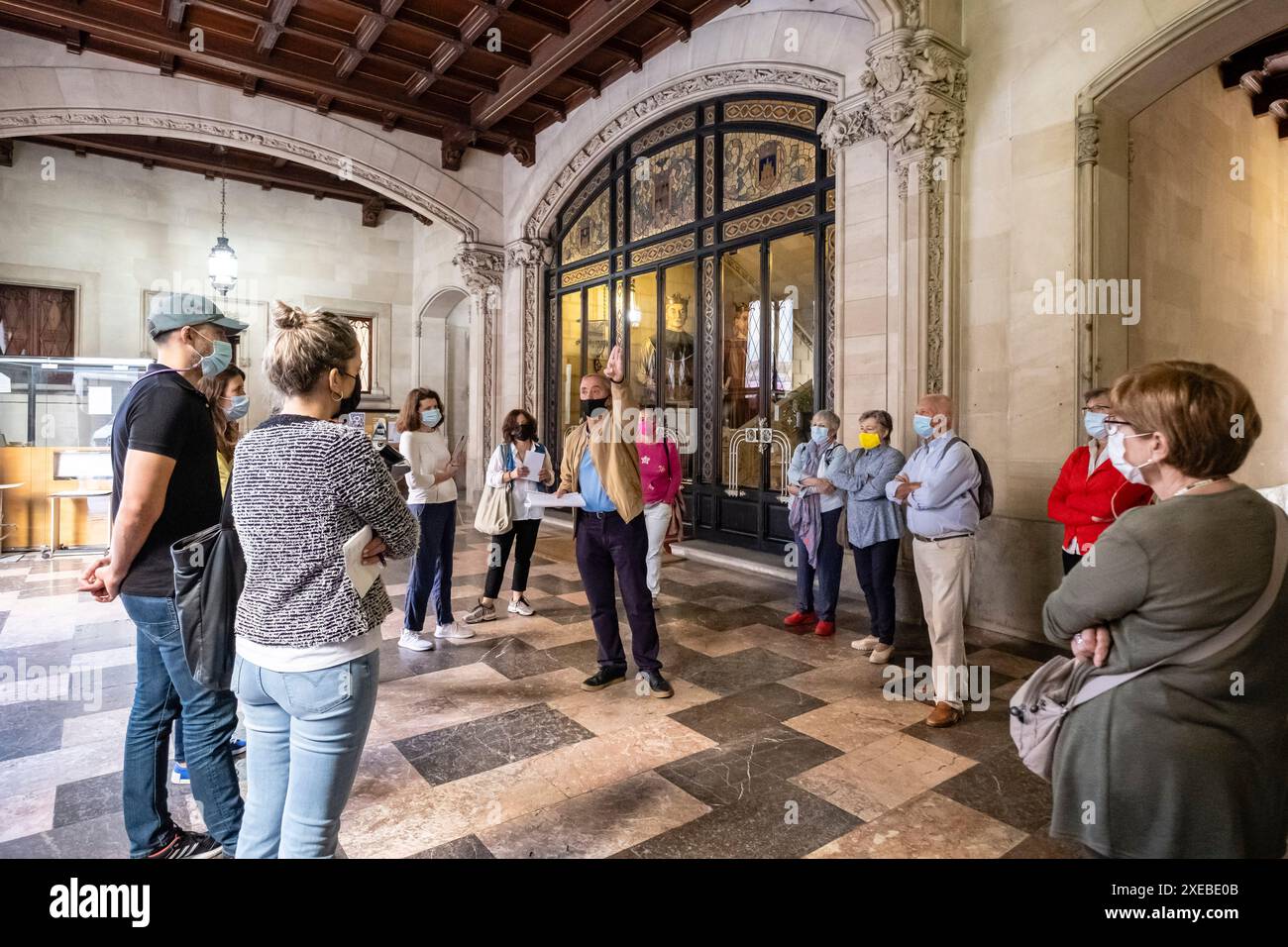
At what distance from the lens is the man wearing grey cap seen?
2166 millimetres

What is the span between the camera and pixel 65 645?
489 centimetres

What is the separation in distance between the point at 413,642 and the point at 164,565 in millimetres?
2674

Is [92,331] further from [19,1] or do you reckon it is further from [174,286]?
[19,1]

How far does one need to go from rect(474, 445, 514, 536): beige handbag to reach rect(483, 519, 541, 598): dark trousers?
17 cm

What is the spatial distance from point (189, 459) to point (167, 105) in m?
9.32

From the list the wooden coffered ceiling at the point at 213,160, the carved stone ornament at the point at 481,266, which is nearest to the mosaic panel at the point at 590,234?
the carved stone ornament at the point at 481,266

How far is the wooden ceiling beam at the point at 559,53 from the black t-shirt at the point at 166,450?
691cm

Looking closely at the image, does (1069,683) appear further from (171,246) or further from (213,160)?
(171,246)

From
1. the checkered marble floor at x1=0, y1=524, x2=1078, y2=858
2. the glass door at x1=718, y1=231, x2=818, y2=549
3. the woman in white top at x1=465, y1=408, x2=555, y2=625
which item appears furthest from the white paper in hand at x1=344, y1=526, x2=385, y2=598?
the glass door at x1=718, y1=231, x2=818, y2=549

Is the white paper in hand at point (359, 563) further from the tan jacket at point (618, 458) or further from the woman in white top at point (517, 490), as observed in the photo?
the woman in white top at point (517, 490)

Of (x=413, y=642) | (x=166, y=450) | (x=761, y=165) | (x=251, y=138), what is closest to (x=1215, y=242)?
(x=761, y=165)

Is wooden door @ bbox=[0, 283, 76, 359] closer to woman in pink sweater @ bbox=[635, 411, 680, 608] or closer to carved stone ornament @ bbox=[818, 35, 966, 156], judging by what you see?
woman in pink sweater @ bbox=[635, 411, 680, 608]

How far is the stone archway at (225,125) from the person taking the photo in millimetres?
8398
